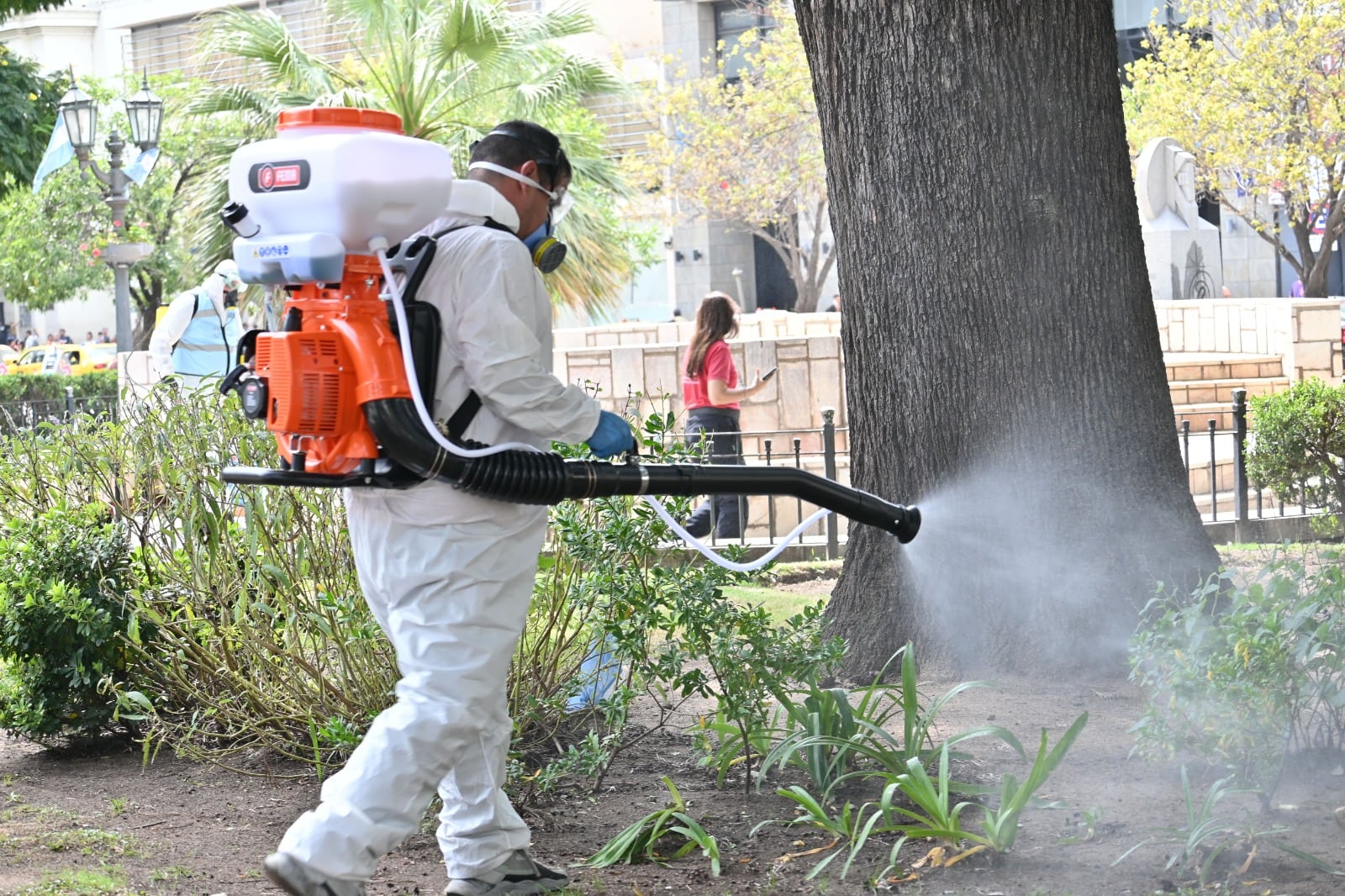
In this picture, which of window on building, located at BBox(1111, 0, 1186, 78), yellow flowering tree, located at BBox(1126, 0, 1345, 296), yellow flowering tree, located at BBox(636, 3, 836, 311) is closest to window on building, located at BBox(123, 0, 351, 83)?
yellow flowering tree, located at BBox(636, 3, 836, 311)

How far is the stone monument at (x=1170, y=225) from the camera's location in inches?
776

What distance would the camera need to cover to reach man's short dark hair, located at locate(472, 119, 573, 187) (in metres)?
3.41

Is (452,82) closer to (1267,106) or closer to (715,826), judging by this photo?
(1267,106)

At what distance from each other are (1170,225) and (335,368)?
18521 mm

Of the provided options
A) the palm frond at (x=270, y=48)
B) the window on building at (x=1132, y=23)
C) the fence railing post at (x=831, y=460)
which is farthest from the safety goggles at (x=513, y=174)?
the window on building at (x=1132, y=23)

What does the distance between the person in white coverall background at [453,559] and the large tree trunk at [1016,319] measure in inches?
71.2

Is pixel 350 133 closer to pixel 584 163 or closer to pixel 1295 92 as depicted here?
pixel 584 163

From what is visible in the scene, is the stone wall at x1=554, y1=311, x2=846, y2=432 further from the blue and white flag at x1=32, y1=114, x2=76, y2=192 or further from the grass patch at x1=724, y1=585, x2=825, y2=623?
the blue and white flag at x1=32, y1=114, x2=76, y2=192

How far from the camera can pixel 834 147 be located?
502 cm

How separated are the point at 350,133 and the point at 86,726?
2783mm

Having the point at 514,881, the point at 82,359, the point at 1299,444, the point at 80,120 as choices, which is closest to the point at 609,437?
the point at 514,881

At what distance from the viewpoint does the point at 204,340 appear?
7926 millimetres

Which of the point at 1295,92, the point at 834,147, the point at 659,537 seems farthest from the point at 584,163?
the point at 659,537

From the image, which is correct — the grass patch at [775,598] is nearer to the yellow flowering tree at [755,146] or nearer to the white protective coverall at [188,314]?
the white protective coverall at [188,314]
